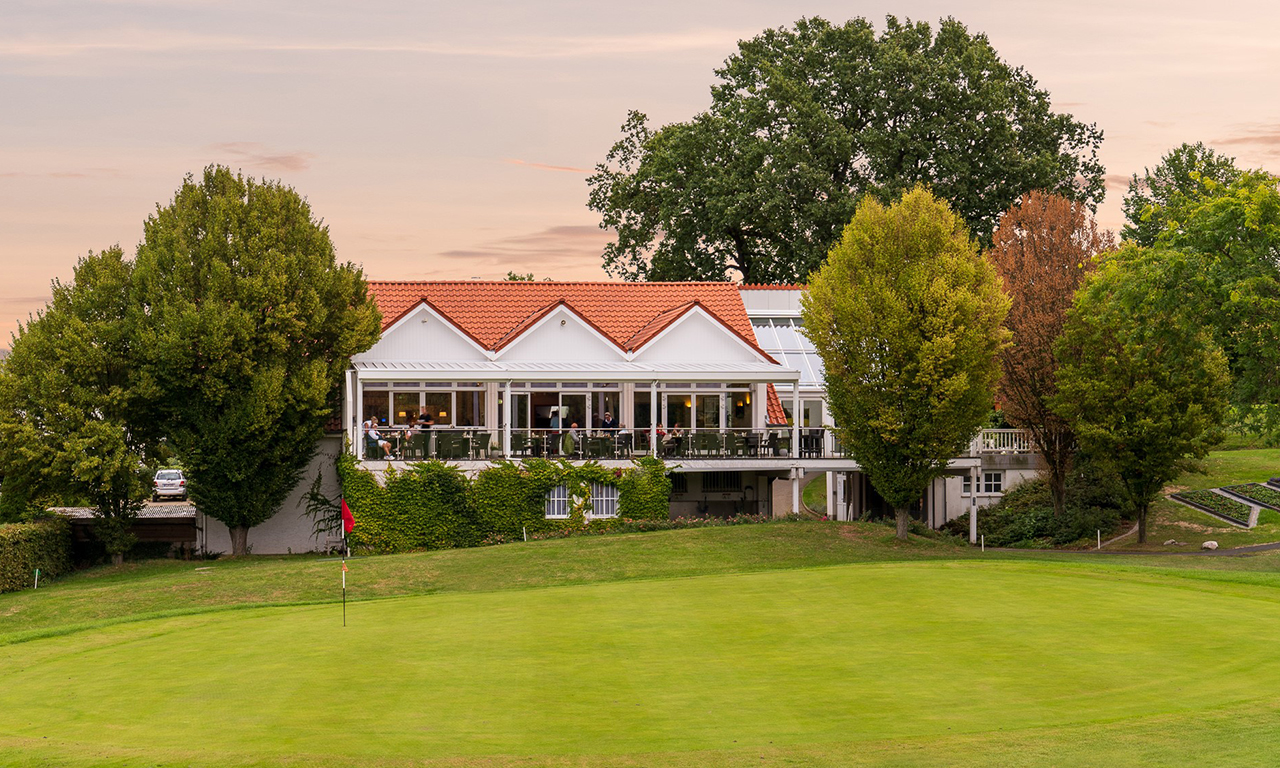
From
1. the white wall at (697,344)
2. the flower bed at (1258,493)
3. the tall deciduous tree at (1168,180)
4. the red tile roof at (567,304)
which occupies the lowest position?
the flower bed at (1258,493)

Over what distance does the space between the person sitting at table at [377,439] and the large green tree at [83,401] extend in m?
6.17

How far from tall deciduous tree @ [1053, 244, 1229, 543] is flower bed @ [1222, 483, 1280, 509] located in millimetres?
4875

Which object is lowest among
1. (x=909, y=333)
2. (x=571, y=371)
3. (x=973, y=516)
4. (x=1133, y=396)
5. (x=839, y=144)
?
(x=973, y=516)

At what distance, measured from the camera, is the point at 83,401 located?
33.1 m

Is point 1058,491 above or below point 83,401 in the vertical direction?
below

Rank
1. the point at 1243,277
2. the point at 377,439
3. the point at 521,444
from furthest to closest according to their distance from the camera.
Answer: the point at 521,444 < the point at 377,439 < the point at 1243,277

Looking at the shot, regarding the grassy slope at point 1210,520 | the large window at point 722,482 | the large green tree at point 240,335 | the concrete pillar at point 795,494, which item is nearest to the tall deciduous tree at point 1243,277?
the grassy slope at point 1210,520

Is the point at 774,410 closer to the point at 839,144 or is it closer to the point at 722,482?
the point at 722,482

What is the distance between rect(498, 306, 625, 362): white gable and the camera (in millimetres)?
39406

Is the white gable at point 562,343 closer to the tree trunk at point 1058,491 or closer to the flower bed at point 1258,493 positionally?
the tree trunk at point 1058,491

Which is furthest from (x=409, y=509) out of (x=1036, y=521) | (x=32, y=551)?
(x=1036, y=521)

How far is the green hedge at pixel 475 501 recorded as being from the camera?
114 feet

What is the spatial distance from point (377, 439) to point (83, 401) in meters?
7.67

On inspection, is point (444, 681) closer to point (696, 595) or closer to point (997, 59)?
point (696, 595)
